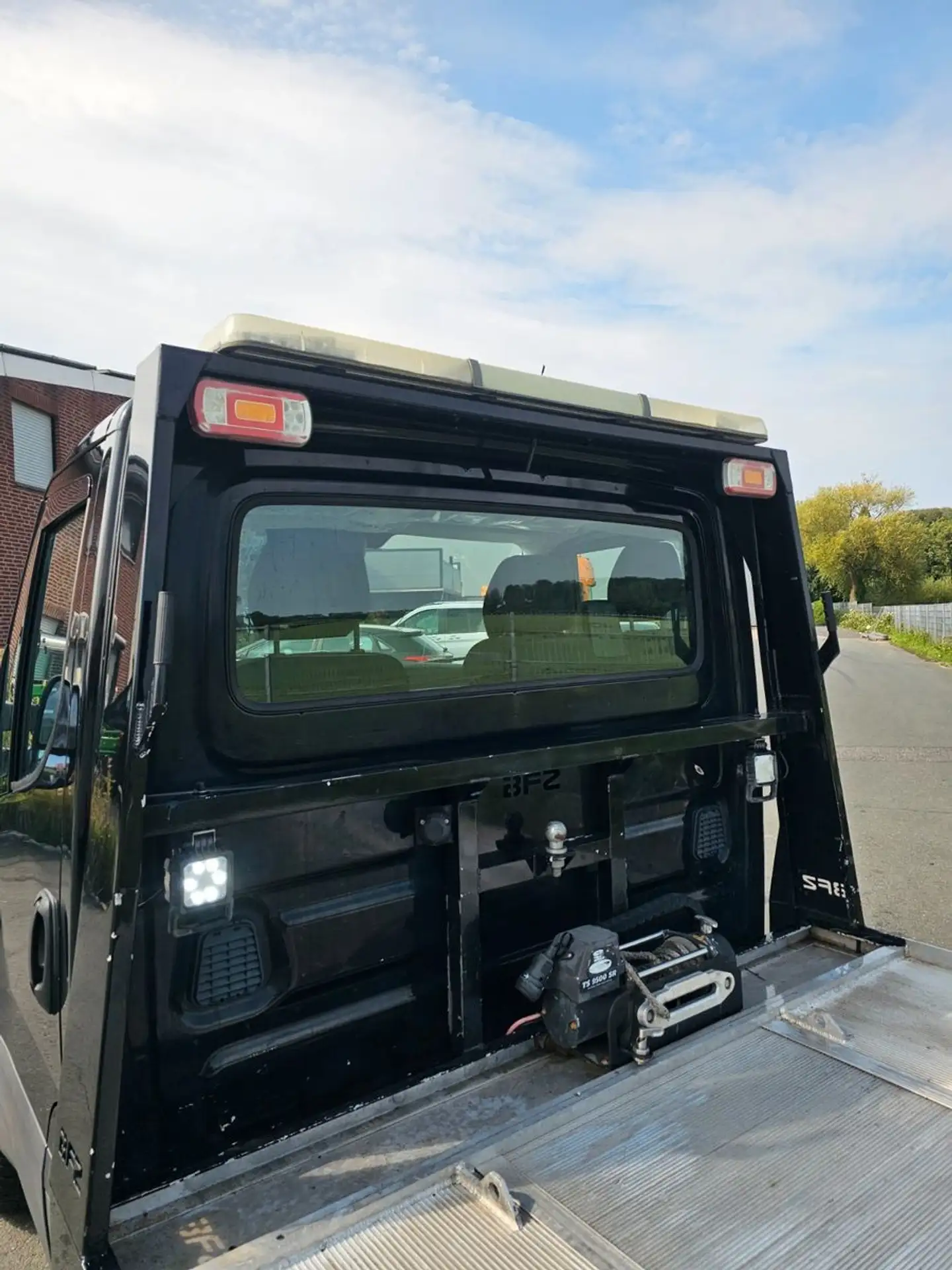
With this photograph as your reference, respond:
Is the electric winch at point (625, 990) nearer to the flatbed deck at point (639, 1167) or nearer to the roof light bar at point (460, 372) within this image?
the flatbed deck at point (639, 1167)

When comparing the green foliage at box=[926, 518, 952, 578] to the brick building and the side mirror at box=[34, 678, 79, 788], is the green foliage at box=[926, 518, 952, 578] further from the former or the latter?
the side mirror at box=[34, 678, 79, 788]

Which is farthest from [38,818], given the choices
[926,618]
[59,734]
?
[926,618]

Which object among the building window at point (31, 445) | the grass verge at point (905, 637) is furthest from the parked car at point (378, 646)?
the grass verge at point (905, 637)

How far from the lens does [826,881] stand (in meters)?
2.82

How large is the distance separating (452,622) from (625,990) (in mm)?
1000

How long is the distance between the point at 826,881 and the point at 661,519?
130 centimetres

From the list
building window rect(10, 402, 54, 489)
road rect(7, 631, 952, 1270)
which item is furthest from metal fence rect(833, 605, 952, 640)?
building window rect(10, 402, 54, 489)

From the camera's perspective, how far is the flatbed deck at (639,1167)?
144cm

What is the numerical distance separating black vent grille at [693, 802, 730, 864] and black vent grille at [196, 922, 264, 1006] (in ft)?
4.82

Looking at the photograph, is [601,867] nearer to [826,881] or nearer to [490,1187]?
[826,881]

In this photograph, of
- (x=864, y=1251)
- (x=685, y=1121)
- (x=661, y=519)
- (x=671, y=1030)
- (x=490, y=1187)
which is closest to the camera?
(x=864, y=1251)

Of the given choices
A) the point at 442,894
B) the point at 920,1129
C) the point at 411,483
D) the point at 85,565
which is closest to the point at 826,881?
the point at 920,1129

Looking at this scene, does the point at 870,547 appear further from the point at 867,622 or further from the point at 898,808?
the point at 898,808

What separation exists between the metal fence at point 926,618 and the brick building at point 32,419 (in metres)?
20.5
